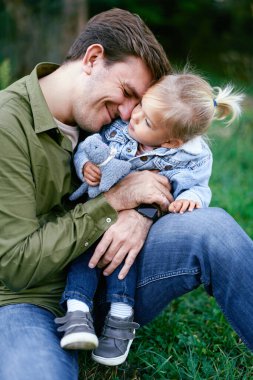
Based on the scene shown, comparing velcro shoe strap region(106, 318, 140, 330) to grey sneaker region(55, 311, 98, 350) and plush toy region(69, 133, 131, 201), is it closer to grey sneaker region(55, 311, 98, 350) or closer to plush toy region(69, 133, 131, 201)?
grey sneaker region(55, 311, 98, 350)

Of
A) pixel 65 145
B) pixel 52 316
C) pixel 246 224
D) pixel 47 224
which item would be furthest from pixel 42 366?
pixel 246 224

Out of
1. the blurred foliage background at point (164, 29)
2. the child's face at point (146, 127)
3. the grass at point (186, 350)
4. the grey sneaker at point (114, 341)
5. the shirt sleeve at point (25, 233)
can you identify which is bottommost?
the blurred foliage background at point (164, 29)

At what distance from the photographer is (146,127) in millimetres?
2664

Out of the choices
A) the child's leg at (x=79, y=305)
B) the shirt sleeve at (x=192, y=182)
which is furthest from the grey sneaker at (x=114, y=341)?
the shirt sleeve at (x=192, y=182)

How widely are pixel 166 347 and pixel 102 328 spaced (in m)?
0.52

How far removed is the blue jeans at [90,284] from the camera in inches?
95.6

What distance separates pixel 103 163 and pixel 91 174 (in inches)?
2.7

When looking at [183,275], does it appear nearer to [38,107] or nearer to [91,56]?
[38,107]

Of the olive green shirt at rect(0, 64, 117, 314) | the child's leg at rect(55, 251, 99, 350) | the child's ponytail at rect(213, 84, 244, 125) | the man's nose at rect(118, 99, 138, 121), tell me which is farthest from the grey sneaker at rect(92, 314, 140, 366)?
the child's ponytail at rect(213, 84, 244, 125)

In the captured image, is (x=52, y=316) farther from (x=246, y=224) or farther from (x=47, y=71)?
(x=246, y=224)

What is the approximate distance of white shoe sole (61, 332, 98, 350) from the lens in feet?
7.38

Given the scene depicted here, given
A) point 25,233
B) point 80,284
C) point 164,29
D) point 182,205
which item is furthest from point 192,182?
point 164,29

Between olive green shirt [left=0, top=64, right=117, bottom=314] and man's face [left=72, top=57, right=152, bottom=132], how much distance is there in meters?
0.17

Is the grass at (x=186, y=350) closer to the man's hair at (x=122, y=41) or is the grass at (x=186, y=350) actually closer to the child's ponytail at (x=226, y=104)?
the child's ponytail at (x=226, y=104)
